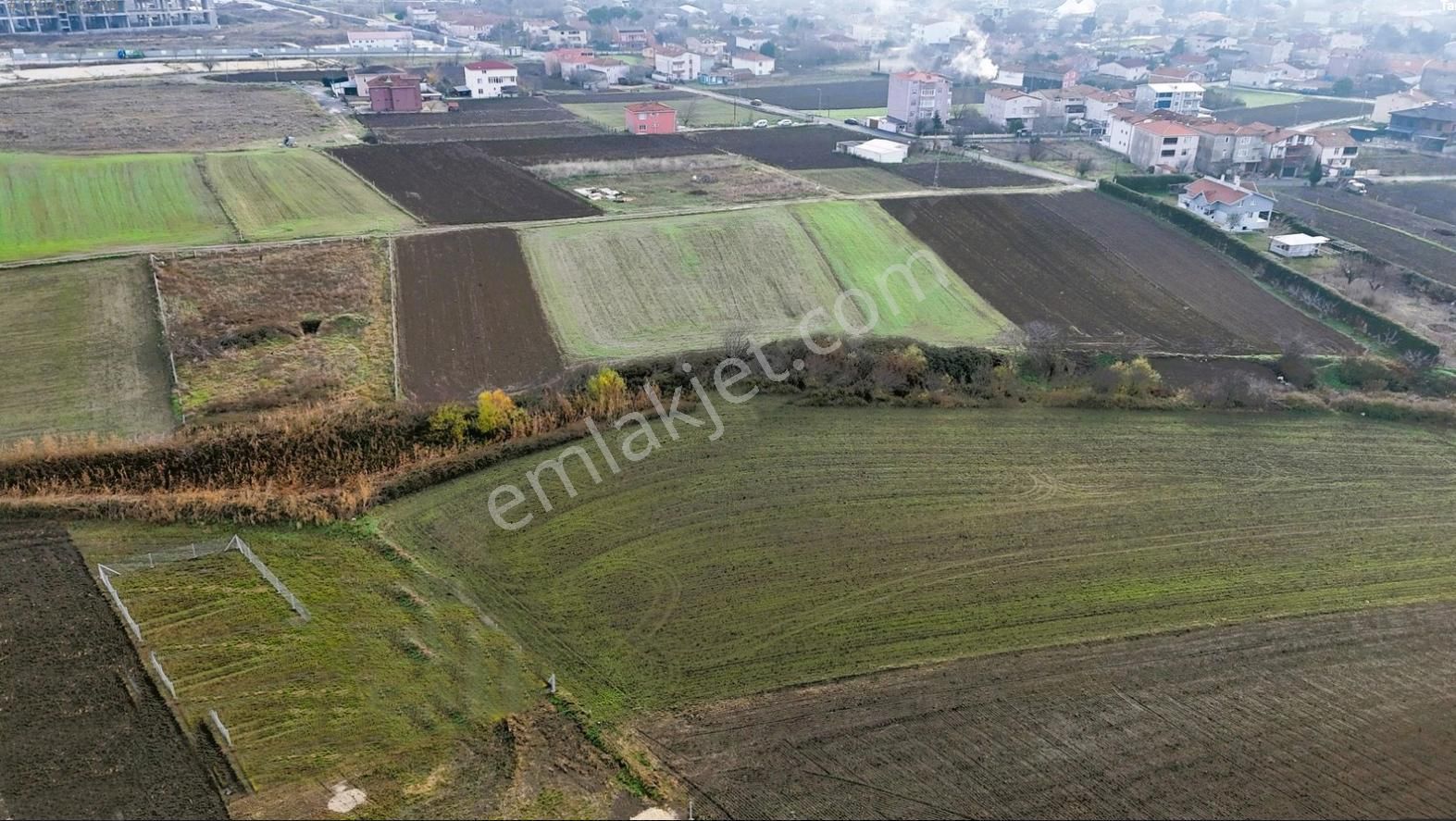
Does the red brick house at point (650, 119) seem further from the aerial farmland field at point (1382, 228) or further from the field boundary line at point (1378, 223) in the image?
the field boundary line at point (1378, 223)

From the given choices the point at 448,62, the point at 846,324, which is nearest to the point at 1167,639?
the point at 846,324

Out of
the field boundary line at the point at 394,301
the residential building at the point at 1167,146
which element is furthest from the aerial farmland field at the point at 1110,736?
the residential building at the point at 1167,146

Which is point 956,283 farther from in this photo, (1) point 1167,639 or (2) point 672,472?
(1) point 1167,639

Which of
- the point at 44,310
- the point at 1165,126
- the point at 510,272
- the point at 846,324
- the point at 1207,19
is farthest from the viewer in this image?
the point at 1207,19

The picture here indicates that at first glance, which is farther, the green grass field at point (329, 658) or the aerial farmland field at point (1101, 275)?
the aerial farmland field at point (1101, 275)

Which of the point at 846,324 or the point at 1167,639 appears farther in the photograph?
the point at 846,324

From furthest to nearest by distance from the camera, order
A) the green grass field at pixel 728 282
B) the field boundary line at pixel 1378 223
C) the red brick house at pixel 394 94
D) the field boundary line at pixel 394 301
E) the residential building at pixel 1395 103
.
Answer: the residential building at pixel 1395 103 < the red brick house at pixel 394 94 < the field boundary line at pixel 1378 223 < the green grass field at pixel 728 282 < the field boundary line at pixel 394 301
